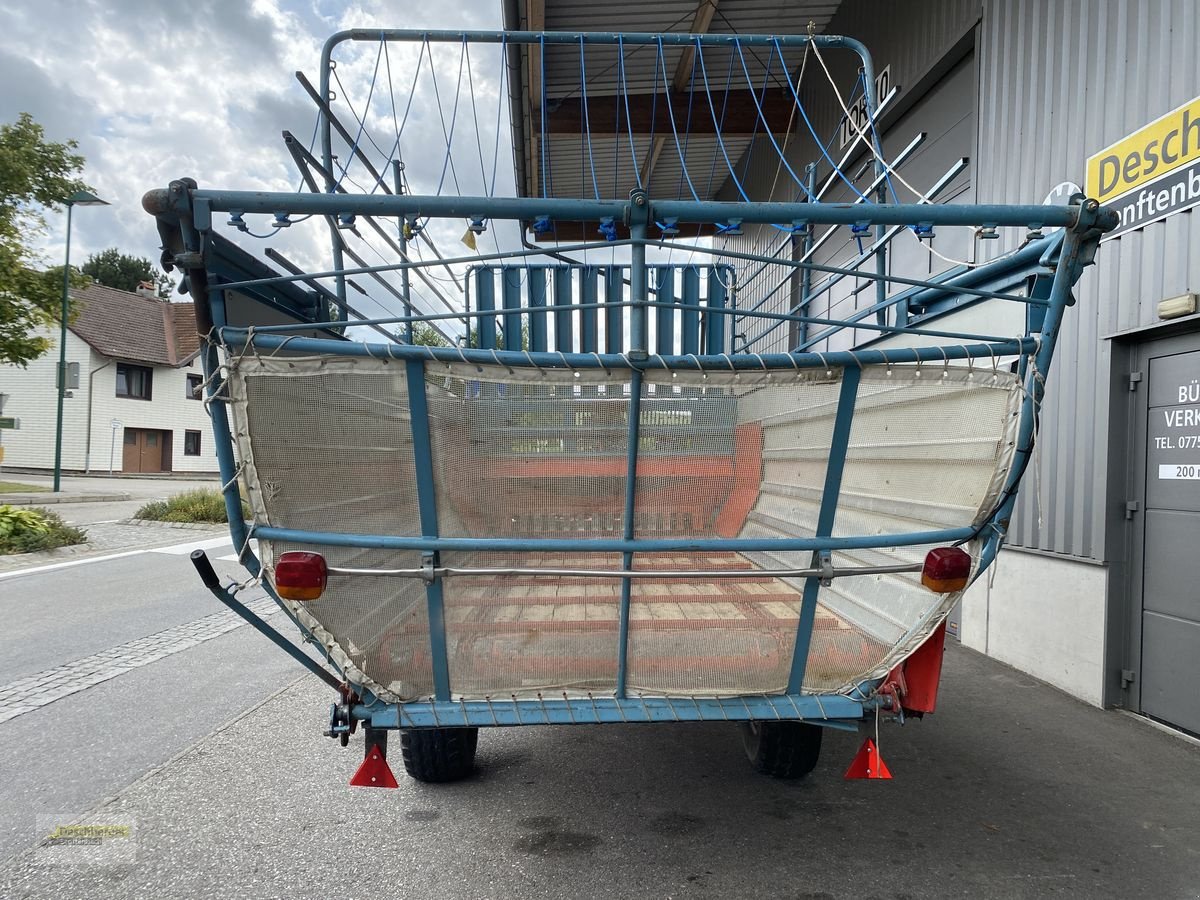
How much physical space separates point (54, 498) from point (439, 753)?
18410 millimetres

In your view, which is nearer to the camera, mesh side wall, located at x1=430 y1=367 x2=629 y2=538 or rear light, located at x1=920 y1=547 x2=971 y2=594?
mesh side wall, located at x1=430 y1=367 x2=629 y2=538

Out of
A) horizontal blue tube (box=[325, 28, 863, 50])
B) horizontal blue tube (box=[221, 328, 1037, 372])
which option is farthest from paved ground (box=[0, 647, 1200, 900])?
horizontal blue tube (box=[325, 28, 863, 50])

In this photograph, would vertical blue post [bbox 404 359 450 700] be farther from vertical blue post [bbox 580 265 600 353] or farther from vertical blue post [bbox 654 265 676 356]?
vertical blue post [bbox 580 265 600 353]

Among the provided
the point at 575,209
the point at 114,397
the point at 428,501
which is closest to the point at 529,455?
the point at 428,501

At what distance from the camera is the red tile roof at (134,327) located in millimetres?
28938

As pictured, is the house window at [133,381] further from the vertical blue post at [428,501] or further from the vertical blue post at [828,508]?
the vertical blue post at [828,508]

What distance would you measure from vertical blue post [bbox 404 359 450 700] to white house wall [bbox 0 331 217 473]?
96.3ft

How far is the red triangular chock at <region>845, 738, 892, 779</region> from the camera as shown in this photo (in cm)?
271

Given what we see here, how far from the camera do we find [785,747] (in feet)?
11.3

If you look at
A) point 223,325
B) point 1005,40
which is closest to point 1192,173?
point 1005,40

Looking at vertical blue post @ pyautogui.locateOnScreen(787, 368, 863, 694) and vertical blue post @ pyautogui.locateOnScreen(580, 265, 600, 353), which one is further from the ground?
vertical blue post @ pyautogui.locateOnScreen(580, 265, 600, 353)

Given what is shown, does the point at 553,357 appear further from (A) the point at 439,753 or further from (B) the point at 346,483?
(A) the point at 439,753

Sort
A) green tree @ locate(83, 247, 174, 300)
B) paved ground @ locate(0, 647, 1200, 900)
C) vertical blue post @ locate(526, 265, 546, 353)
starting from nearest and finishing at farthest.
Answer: paved ground @ locate(0, 647, 1200, 900), vertical blue post @ locate(526, 265, 546, 353), green tree @ locate(83, 247, 174, 300)

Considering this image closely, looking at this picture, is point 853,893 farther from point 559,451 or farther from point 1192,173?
point 1192,173
